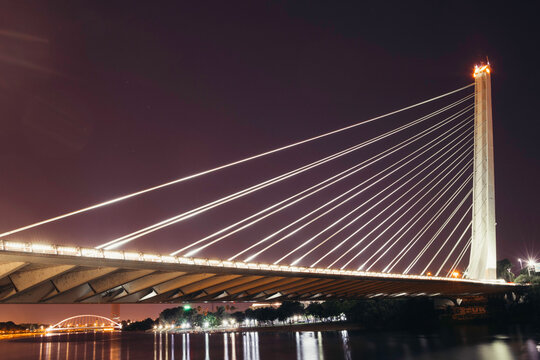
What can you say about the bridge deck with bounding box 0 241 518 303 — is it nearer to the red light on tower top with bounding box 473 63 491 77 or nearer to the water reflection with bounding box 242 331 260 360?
the water reflection with bounding box 242 331 260 360

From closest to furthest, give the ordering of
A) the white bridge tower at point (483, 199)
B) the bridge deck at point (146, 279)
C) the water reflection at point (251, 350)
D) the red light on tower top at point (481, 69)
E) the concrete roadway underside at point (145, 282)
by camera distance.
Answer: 1. the bridge deck at point (146, 279)
2. the concrete roadway underside at point (145, 282)
3. the water reflection at point (251, 350)
4. the white bridge tower at point (483, 199)
5. the red light on tower top at point (481, 69)

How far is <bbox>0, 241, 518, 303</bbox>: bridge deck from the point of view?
68.7ft

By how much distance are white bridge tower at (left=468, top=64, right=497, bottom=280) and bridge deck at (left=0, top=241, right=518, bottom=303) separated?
30.5 ft

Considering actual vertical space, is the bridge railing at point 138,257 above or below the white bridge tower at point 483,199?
below

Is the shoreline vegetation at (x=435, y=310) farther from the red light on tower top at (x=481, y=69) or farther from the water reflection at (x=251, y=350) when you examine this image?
the red light on tower top at (x=481, y=69)

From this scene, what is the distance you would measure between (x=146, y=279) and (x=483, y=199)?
35.9 meters

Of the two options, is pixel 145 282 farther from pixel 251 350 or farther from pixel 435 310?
pixel 435 310

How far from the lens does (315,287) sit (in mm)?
38406

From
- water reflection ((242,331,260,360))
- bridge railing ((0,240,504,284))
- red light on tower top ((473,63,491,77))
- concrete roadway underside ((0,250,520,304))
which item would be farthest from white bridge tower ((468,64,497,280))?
water reflection ((242,331,260,360))

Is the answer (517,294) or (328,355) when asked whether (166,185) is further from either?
(517,294)

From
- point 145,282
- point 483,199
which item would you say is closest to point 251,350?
point 145,282

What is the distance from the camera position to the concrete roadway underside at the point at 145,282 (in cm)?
2148

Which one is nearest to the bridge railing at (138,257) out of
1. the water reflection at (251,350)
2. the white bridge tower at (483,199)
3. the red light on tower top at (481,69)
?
the water reflection at (251,350)

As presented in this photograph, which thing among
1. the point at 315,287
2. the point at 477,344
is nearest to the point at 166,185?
the point at 315,287
